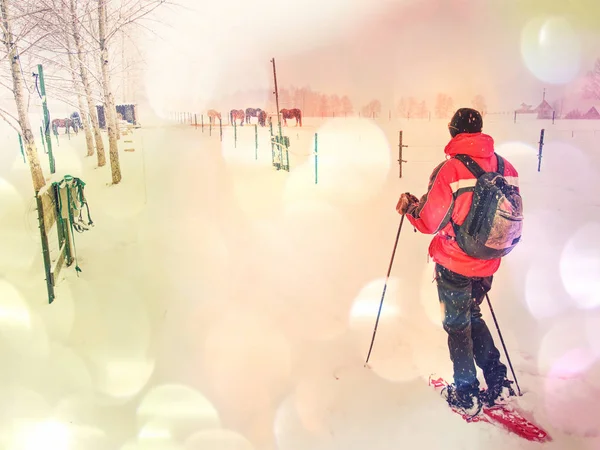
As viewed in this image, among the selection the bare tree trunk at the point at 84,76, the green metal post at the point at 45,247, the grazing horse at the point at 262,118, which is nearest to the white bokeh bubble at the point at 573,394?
the green metal post at the point at 45,247

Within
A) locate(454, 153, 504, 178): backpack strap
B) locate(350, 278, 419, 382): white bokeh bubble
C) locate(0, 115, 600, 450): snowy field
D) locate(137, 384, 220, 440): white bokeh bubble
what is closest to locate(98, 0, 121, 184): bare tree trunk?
locate(0, 115, 600, 450): snowy field

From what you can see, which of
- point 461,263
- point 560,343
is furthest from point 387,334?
point 560,343

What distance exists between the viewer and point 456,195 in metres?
2.75

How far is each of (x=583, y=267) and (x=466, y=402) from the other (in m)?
4.14

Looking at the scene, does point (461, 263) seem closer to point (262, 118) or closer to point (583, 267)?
point (583, 267)

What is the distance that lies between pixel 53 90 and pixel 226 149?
7.63 m

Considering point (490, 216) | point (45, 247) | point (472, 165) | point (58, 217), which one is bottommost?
point (45, 247)

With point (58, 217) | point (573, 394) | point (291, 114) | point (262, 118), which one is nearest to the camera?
point (573, 394)

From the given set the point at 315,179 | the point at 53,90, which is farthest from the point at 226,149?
the point at 315,179

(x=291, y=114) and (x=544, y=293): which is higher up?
(x=291, y=114)

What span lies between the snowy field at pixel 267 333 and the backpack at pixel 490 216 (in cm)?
136

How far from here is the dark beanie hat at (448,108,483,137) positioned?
2.82 m

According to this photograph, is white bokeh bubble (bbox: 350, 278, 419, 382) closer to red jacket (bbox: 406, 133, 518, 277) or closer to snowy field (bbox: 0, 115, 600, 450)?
snowy field (bbox: 0, 115, 600, 450)

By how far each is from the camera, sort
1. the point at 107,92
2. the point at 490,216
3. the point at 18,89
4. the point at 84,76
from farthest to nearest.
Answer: the point at 84,76
the point at 107,92
the point at 18,89
the point at 490,216
